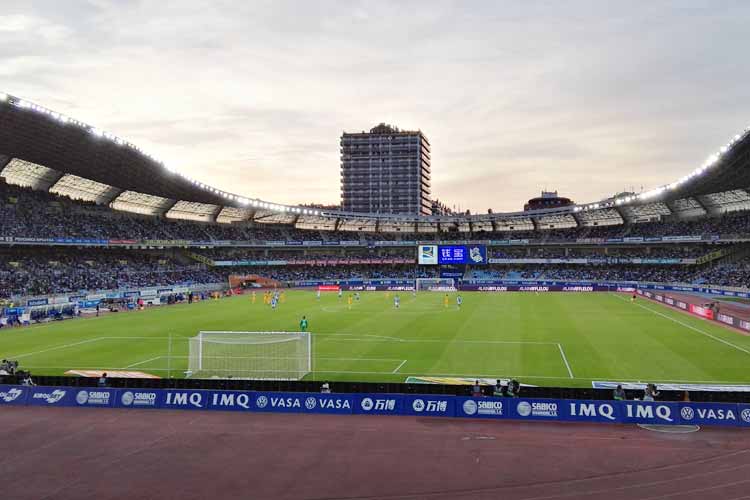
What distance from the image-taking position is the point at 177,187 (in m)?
79.1

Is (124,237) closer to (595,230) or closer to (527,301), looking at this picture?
(527,301)

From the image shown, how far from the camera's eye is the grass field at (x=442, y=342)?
28078 mm

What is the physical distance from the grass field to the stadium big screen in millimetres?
33898

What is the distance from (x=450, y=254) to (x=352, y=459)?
7816cm

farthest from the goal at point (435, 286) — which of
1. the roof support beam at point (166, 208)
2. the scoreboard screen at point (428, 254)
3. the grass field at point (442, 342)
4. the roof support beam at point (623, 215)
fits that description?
the roof support beam at point (166, 208)

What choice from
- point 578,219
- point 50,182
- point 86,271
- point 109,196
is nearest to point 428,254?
point 578,219

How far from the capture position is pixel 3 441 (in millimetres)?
18516

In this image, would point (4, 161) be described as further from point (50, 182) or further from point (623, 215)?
point (623, 215)

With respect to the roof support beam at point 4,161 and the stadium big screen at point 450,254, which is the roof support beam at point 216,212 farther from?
the roof support beam at point 4,161

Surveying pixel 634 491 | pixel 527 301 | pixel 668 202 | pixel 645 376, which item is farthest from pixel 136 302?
pixel 668 202

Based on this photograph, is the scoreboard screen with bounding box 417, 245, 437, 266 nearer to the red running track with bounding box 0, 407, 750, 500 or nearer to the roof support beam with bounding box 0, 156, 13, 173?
the roof support beam with bounding box 0, 156, 13, 173

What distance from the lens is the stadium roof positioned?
5297 cm

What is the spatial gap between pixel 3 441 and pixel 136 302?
45.3 metres

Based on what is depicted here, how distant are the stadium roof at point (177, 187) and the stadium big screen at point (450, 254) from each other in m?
12.7
